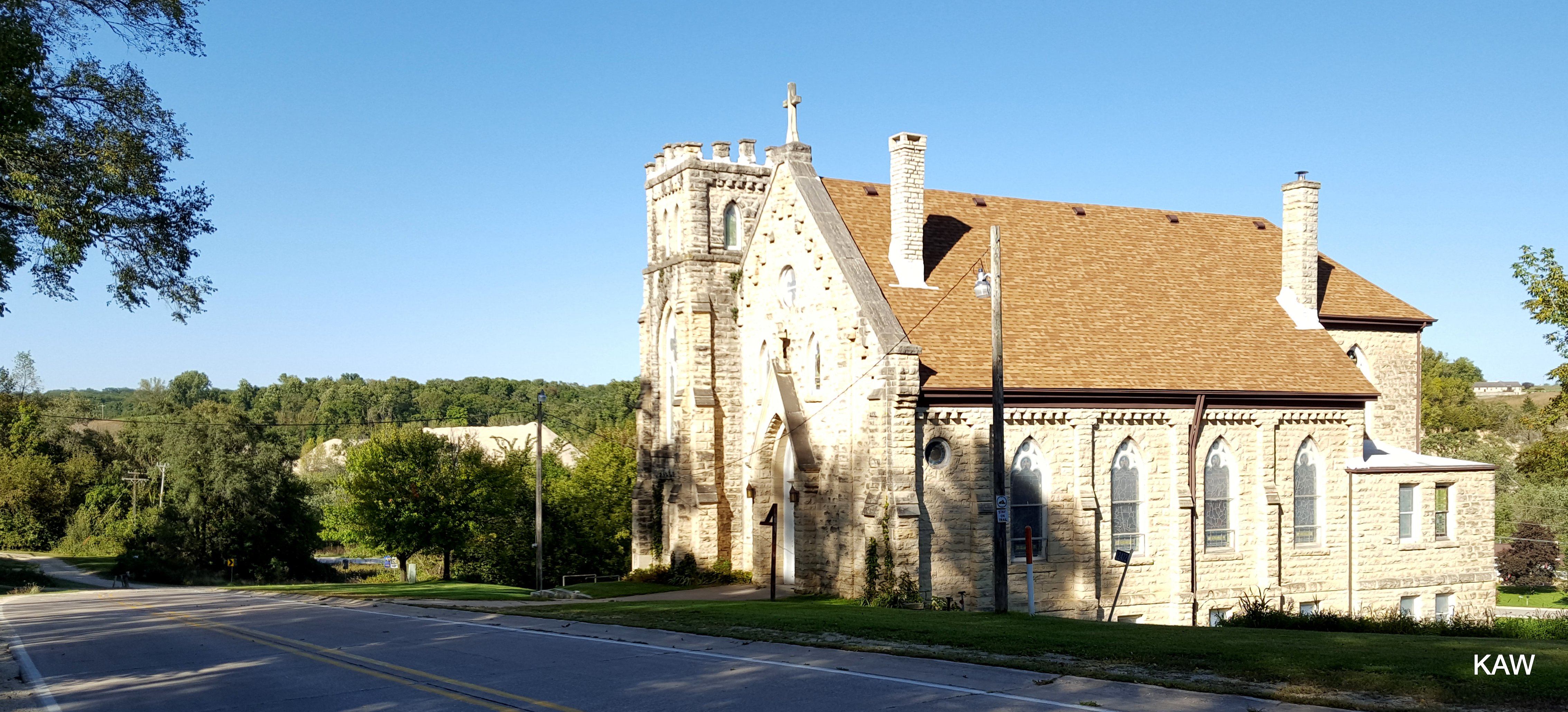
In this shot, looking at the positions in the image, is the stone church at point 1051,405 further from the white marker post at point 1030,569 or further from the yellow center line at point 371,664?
the yellow center line at point 371,664

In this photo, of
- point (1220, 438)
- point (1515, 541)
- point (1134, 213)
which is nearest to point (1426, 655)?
point (1220, 438)

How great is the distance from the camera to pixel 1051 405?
90.7 feet

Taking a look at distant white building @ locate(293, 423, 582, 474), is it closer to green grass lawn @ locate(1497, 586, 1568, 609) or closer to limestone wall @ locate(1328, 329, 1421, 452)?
green grass lawn @ locate(1497, 586, 1568, 609)

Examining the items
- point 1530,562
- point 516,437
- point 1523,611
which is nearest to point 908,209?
point 1523,611

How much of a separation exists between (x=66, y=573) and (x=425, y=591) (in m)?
38.8

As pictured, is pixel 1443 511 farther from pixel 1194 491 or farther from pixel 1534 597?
pixel 1534 597

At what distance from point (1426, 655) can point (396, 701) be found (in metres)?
10.9

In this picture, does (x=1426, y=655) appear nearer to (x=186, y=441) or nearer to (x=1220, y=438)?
(x=1220, y=438)

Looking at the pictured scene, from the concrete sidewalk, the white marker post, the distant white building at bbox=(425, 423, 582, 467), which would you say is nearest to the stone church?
the white marker post

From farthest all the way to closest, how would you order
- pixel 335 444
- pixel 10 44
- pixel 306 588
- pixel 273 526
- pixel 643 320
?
pixel 335 444 < pixel 273 526 < pixel 306 588 < pixel 643 320 < pixel 10 44

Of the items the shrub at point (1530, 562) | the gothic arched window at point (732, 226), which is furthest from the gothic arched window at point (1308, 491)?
the shrub at point (1530, 562)

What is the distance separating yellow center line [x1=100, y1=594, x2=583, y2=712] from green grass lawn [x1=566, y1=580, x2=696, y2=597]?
10531mm

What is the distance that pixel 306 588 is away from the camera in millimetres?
43156

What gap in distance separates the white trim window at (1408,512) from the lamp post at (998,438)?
1474 cm
